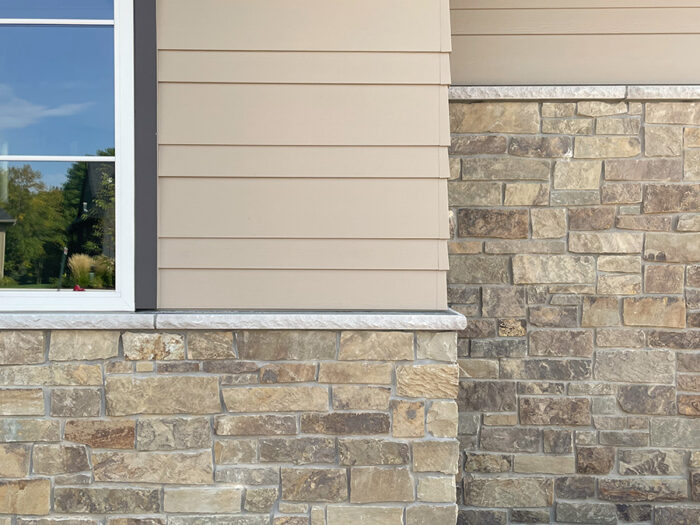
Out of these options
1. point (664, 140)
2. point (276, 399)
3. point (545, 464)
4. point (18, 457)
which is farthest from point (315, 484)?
point (664, 140)

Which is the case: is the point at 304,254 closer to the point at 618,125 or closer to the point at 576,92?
the point at 576,92

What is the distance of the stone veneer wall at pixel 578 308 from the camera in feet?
9.13

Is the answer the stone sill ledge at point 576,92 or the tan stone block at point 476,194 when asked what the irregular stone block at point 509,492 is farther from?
the stone sill ledge at point 576,92

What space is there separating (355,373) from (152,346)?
0.79 m

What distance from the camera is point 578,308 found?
111 inches

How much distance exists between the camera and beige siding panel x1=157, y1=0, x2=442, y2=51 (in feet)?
6.88

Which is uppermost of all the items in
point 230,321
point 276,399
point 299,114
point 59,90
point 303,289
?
point 59,90

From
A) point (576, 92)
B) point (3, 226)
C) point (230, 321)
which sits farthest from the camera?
point (576, 92)

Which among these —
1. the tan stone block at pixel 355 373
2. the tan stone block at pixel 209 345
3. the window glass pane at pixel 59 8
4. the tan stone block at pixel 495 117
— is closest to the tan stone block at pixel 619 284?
the tan stone block at pixel 495 117

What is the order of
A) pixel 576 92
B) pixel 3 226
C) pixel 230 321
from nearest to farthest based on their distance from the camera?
pixel 230 321
pixel 3 226
pixel 576 92

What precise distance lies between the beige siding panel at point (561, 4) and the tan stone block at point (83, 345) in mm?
2279

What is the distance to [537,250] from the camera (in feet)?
9.23

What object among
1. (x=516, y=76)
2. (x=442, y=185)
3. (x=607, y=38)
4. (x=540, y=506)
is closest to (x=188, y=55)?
(x=442, y=185)

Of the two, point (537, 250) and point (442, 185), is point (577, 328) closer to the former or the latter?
point (537, 250)
